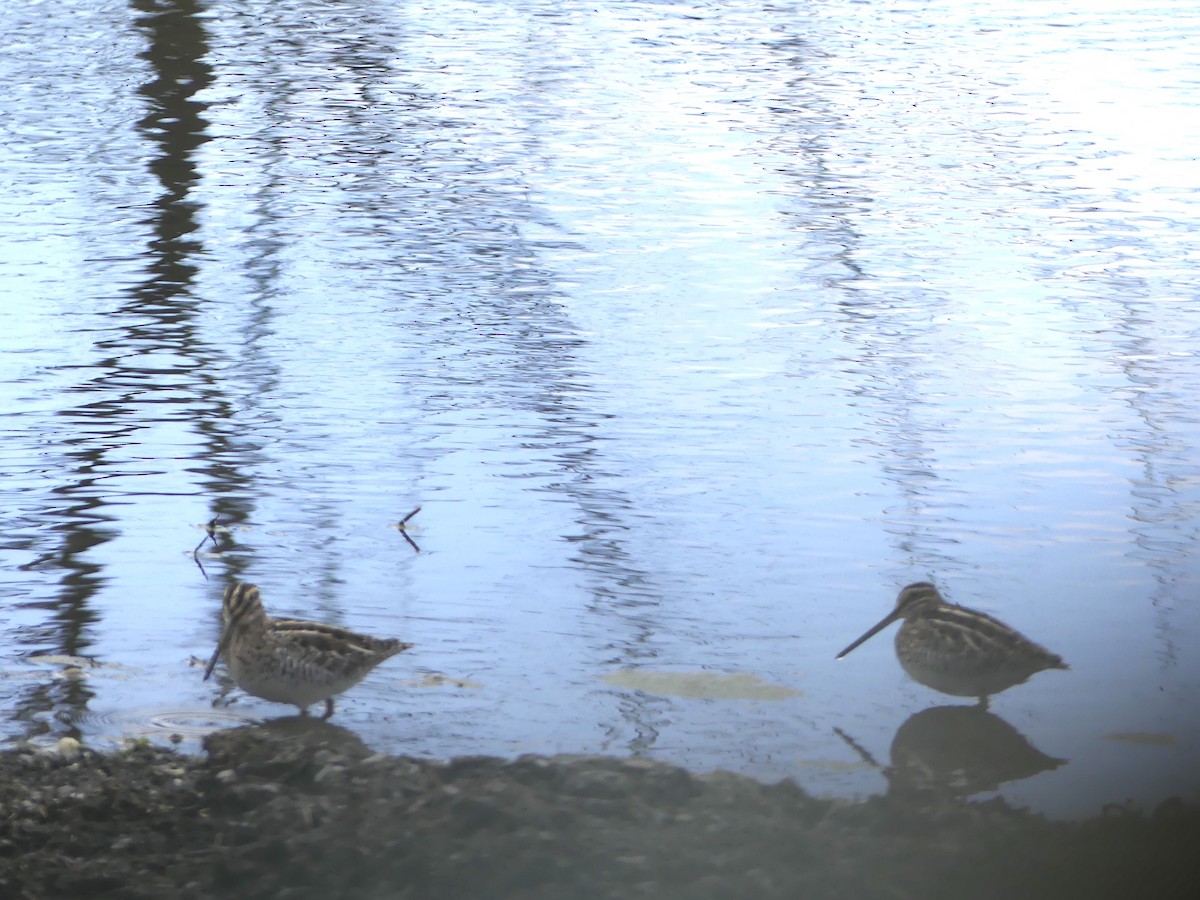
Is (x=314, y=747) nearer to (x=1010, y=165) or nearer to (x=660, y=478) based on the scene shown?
(x=660, y=478)

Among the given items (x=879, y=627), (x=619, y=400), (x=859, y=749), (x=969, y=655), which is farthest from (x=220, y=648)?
(x=619, y=400)

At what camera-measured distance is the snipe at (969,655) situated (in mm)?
6637

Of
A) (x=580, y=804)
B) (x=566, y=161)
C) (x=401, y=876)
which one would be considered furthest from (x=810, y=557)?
(x=566, y=161)

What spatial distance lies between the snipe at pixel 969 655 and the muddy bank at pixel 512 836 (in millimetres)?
756

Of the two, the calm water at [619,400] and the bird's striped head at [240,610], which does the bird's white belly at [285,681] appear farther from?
the calm water at [619,400]

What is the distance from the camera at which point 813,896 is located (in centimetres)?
520

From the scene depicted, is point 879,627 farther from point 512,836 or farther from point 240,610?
point 240,610

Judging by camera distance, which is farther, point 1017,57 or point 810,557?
point 1017,57

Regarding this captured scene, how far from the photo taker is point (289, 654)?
21.2ft

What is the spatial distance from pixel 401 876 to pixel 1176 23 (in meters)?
18.9

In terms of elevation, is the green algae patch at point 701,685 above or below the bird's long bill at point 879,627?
below

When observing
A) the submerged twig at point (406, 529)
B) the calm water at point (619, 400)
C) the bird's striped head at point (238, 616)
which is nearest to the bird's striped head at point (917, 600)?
the calm water at point (619, 400)

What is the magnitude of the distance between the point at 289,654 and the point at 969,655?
93.3 inches

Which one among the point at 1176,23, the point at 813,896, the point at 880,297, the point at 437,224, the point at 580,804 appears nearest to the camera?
the point at 813,896
